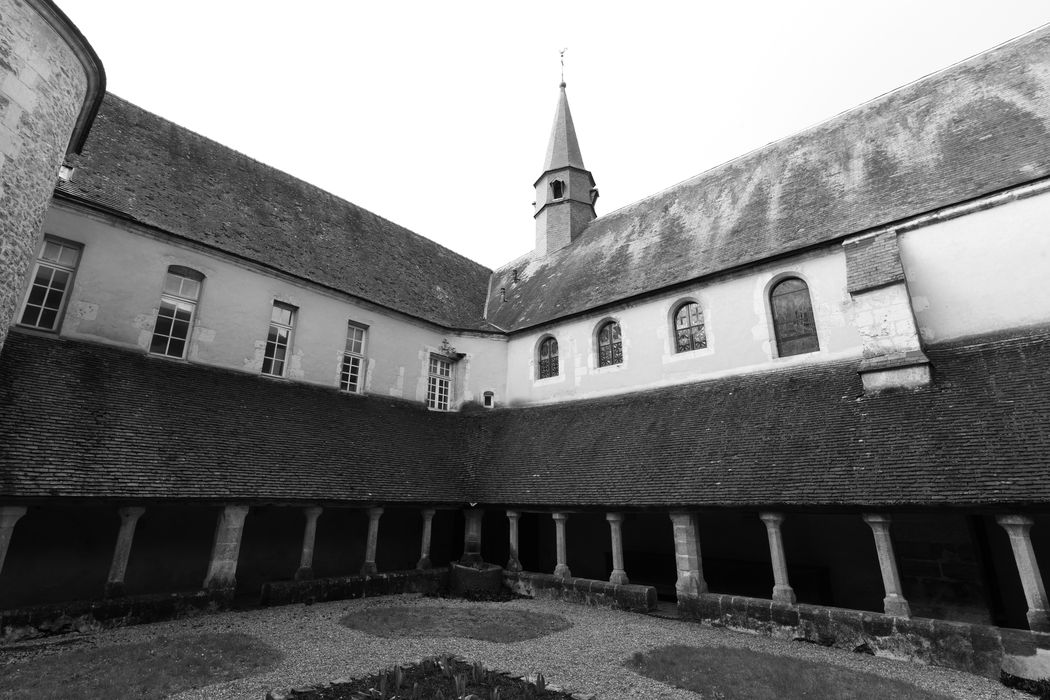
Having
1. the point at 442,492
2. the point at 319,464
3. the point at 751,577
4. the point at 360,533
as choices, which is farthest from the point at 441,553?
the point at 751,577

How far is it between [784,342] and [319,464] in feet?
32.6

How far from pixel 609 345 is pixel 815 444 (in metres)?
6.35

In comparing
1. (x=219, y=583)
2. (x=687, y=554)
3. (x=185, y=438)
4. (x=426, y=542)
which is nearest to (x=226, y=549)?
(x=219, y=583)

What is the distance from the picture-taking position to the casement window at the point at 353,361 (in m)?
13.5

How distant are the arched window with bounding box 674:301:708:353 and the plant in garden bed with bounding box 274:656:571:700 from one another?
8.87m

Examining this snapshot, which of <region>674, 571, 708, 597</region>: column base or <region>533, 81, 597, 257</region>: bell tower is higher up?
<region>533, 81, 597, 257</region>: bell tower

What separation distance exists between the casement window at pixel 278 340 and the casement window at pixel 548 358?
269 inches

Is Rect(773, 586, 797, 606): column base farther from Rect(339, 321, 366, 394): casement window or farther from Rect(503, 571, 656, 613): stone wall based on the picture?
Rect(339, 321, 366, 394): casement window

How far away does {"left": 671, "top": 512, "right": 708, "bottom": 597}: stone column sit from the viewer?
8.73m

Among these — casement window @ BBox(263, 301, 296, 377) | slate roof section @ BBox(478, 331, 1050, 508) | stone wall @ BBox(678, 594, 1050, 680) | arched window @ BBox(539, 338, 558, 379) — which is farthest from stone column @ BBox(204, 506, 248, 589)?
arched window @ BBox(539, 338, 558, 379)

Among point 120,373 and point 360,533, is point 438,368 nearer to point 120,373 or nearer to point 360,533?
point 360,533

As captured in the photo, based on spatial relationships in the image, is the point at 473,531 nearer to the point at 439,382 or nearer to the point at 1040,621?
the point at 439,382

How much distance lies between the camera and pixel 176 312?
1098 centimetres

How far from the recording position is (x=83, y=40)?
8328mm
